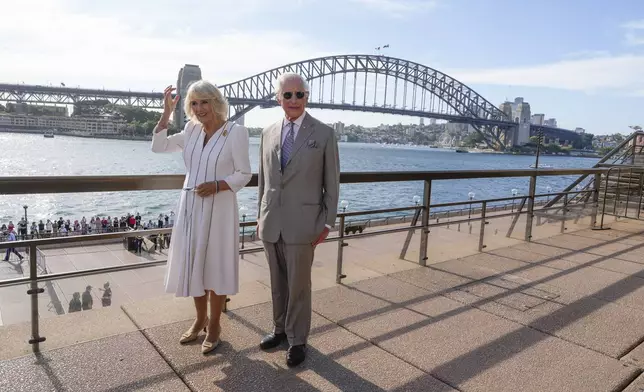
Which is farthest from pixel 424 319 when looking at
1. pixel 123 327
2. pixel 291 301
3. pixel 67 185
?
pixel 67 185

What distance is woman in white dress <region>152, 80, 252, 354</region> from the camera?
2.15m

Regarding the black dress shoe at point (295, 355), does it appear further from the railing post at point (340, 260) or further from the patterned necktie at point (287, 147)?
the railing post at point (340, 260)

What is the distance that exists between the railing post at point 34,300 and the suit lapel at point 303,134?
1.23m

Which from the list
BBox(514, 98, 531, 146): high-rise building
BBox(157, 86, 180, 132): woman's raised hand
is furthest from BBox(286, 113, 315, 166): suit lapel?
BBox(514, 98, 531, 146): high-rise building

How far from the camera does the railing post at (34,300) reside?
2.17 m

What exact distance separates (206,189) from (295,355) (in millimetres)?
828

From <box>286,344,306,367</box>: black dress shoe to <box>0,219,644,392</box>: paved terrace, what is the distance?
3cm

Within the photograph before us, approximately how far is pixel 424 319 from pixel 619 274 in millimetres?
2070

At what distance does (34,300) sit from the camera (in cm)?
221

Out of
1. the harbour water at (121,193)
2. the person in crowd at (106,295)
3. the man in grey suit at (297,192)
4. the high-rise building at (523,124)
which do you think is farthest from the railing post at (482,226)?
the high-rise building at (523,124)

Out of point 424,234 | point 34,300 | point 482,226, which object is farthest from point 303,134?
point 482,226

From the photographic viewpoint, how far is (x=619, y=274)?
3.83 m

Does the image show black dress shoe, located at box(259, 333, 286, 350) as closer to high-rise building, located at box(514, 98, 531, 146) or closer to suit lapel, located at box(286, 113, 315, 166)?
suit lapel, located at box(286, 113, 315, 166)

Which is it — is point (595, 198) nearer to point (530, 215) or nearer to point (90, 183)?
point (530, 215)
